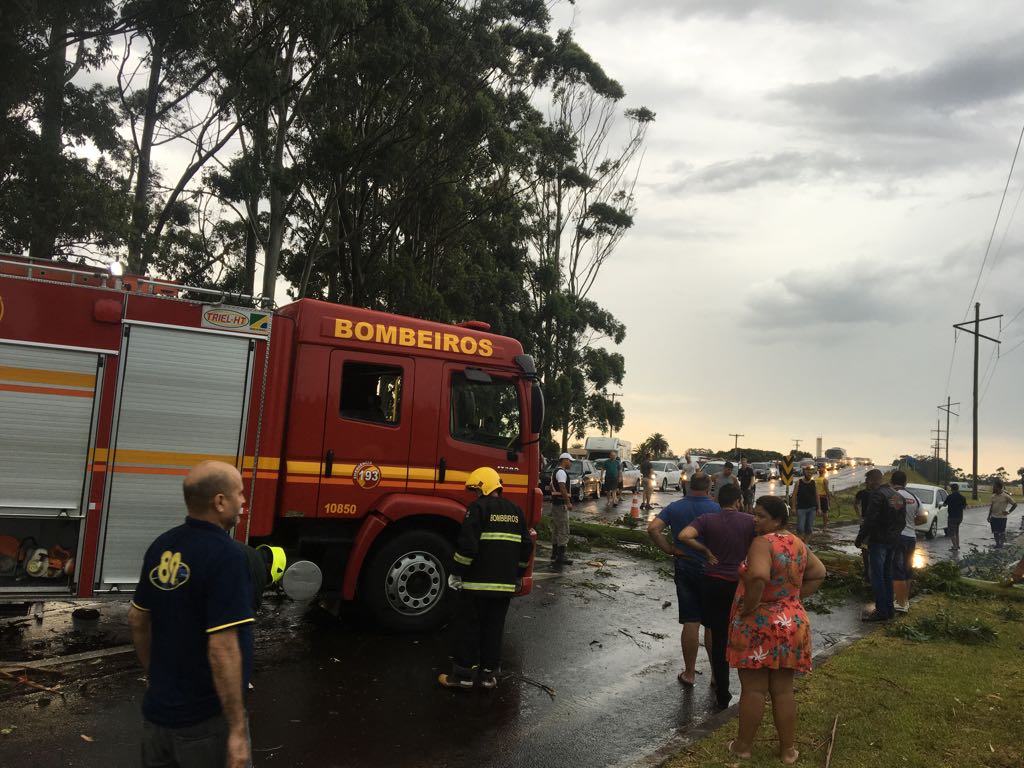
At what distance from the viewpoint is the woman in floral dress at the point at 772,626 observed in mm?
4352

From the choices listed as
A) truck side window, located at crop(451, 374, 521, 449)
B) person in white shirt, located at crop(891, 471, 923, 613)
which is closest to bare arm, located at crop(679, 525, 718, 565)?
truck side window, located at crop(451, 374, 521, 449)

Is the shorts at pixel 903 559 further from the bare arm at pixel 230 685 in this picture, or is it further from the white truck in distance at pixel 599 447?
the white truck in distance at pixel 599 447

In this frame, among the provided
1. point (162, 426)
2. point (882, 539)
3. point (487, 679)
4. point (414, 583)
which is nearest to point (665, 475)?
point (882, 539)

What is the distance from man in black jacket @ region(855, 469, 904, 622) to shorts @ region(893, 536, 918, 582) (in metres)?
0.08

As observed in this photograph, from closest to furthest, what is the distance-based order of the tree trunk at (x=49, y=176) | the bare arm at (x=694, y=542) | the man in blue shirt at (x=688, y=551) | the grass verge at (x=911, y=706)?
1. the grass verge at (x=911, y=706)
2. the bare arm at (x=694, y=542)
3. the man in blue shirt at (x=688, y=551)
4. the tree trunk at (x=49, y=176)

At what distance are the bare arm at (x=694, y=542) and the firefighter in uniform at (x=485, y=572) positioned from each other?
1.21 m

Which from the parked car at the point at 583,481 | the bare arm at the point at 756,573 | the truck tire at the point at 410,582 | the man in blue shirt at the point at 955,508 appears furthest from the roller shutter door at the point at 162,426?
the parked car at the point at 583,481

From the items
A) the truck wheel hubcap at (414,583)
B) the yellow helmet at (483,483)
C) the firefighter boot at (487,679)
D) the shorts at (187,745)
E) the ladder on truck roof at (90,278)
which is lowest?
the firefighter boot at (487,679)

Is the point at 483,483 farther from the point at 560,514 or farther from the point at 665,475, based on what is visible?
the point at 665,475

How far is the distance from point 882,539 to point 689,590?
389 centimetres

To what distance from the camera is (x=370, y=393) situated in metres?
6.90

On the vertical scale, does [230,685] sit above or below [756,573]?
below

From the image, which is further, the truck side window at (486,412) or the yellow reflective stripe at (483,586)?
the truck side window at (486,412)

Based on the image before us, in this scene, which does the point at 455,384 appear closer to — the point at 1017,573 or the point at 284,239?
the point at 1017,573
